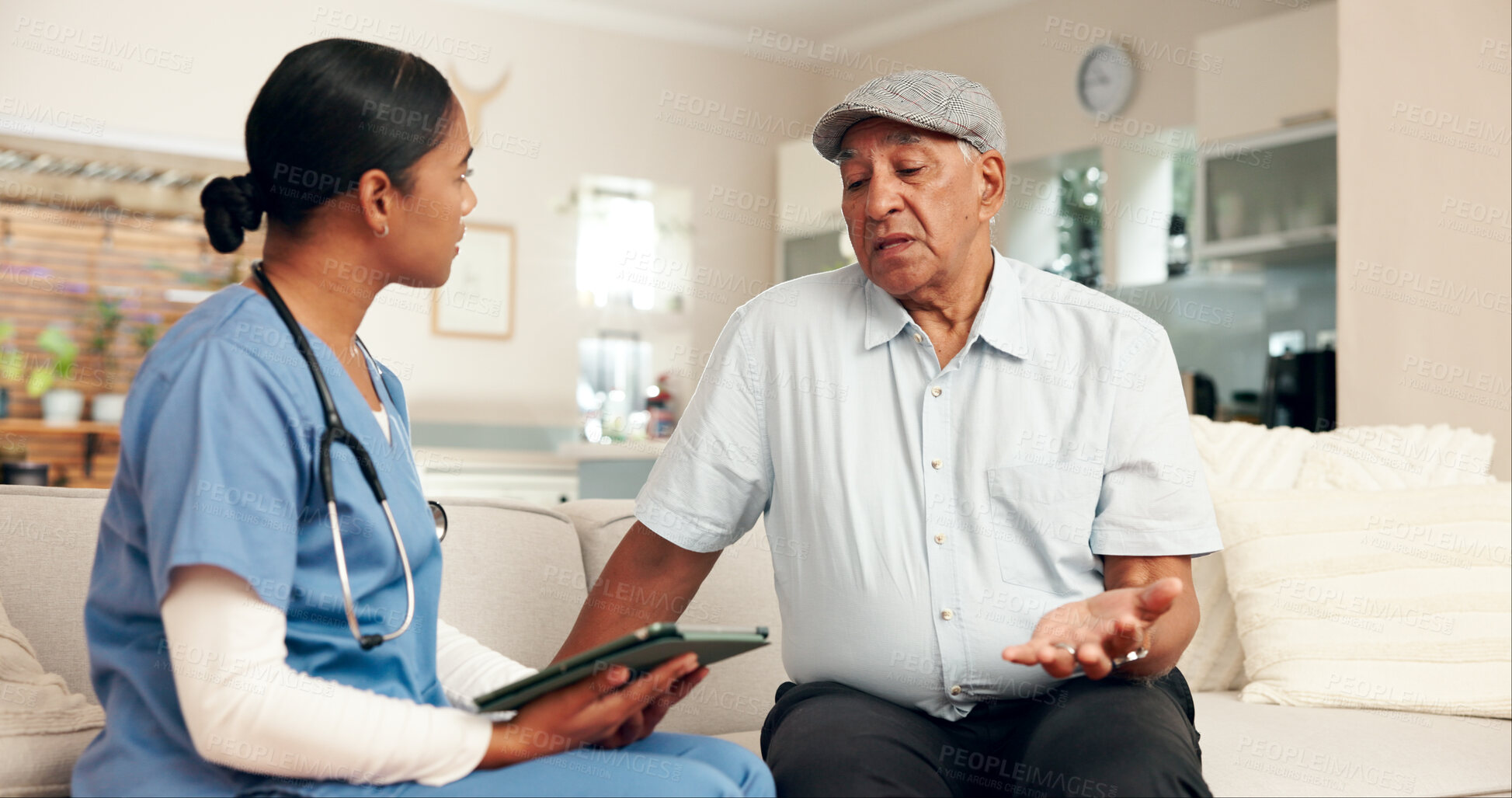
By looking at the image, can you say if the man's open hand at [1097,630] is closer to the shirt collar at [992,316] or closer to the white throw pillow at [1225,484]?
the shirt collar at [992,316]

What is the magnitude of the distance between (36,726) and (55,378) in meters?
4.79

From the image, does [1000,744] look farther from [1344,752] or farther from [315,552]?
[315,552]

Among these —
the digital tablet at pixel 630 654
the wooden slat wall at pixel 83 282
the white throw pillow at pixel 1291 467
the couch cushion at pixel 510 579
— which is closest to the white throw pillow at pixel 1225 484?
the white throw pillow at pixel 1291 467

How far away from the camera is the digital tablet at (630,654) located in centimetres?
92

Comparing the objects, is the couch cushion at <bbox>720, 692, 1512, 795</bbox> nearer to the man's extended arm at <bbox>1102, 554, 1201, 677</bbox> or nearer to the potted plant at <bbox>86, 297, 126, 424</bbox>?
the man's extended arm at <bbox>1102, 554, 1201, 677</bbox>

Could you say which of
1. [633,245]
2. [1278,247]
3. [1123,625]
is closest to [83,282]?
[633,245]

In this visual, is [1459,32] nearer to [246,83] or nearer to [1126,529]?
[1126,529]

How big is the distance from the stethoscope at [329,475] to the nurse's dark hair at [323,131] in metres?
0.07

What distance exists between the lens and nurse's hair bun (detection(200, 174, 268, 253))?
39.8 inches

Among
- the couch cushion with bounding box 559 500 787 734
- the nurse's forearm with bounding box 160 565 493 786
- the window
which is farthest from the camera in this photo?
the window

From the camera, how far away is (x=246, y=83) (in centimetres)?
518

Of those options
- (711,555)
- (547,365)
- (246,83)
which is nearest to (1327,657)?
(711,555)

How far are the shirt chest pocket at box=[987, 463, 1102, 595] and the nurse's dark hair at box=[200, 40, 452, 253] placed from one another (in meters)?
0.81

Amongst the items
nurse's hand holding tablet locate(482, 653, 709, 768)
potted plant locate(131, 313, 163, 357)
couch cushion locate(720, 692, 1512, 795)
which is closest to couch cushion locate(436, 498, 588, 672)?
couch cushion locate(720, 692, 1512, 795)
